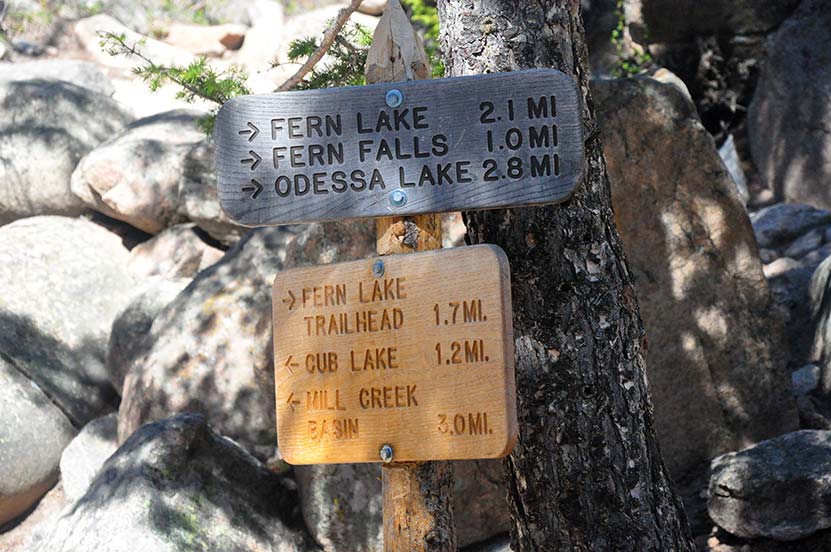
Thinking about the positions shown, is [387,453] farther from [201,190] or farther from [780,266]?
[201,190]

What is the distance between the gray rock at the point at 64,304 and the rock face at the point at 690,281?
12.9ft

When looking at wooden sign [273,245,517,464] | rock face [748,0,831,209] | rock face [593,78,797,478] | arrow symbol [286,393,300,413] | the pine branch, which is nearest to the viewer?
wooden sign [273,245,517,464]

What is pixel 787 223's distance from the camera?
7.88 metres

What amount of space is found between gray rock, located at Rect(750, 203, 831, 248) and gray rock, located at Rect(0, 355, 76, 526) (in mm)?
5271

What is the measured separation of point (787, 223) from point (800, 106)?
4.72 feet

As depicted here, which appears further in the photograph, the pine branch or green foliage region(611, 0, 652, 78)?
green foliage region(611, 0, 652, 78)

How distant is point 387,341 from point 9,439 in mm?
4555

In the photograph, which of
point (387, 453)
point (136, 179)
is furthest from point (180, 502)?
point (136, 179)

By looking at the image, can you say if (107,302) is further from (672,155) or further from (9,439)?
(672,155)

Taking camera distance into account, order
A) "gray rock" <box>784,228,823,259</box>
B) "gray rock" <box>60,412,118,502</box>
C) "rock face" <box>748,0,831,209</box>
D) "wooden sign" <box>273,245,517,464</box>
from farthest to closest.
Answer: "rock face" <box>748,0,831,209</box> < "gray rock" <box>784,228,823,259</box> < "gray rock" <box>60,412,118,502</box> < "wooden sign" <box>273,245,517,464</box>

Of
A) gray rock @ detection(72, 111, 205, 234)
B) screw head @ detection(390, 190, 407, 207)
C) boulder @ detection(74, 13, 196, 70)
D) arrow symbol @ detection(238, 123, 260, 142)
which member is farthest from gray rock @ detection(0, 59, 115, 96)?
screw head @ detection(390, 190, 407, 207)

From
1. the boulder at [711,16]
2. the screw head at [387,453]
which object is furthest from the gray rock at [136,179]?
the screw head at [387,453]

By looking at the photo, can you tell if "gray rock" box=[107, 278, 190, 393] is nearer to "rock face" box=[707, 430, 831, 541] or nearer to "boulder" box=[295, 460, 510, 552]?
"boulder" box=[295, 460, 510, 552]

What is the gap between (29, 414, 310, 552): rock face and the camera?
4465 mm
